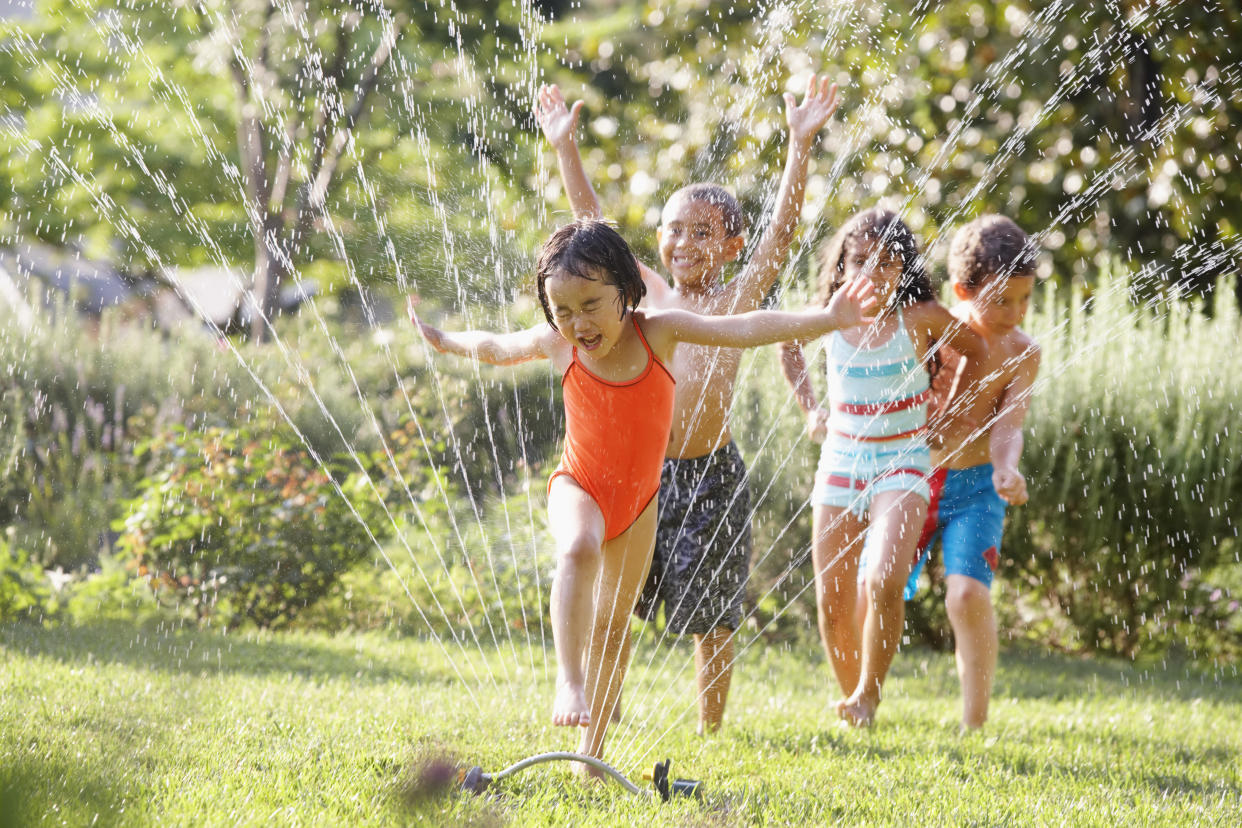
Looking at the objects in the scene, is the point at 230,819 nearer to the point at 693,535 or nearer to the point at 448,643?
the point at 693,535

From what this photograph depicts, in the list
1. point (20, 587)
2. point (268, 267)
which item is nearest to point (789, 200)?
point (20, 587)

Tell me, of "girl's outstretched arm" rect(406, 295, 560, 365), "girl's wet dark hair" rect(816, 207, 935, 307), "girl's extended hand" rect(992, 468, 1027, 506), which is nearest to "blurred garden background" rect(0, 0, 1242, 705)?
"girl's wet dark hair" rect(816, 207, 935, 307)

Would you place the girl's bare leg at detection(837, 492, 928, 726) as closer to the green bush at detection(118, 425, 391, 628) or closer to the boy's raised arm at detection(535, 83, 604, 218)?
the boy's raised arm at detection(535, 83, 604, 218)

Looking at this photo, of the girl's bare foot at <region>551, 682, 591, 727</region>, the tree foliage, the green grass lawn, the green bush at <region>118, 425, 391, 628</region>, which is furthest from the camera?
the tree foliage

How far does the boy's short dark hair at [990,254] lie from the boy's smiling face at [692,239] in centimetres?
86

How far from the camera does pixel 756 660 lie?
583 cm

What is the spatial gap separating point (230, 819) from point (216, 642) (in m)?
3.13

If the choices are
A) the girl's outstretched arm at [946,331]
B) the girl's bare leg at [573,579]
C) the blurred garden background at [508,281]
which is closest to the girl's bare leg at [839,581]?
the girl's outstretched arm at [946,331]

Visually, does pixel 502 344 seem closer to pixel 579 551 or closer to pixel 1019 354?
pixel 579 551

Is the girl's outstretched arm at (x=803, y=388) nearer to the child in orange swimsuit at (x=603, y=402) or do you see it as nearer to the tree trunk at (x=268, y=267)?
the child in orange swimsuit at (x=603, y=402)

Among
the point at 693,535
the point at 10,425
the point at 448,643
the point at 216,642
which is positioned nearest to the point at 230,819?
the point at 693,535

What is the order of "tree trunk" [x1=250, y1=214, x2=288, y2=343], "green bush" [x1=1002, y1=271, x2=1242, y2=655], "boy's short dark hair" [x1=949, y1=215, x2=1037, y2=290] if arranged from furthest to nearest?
"tree trunk" [x1=250, y1=214, x2=288, y2=343], "green bush" [x1=1002, y1=271, x2=1242, y2=655], "boy's short dark hair" [x1=949, y1=215, x2=1037, y2=290]

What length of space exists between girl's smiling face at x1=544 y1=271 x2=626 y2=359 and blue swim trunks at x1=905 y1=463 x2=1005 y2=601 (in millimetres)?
1571

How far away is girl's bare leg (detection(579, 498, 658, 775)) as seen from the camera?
2859 millimetres
